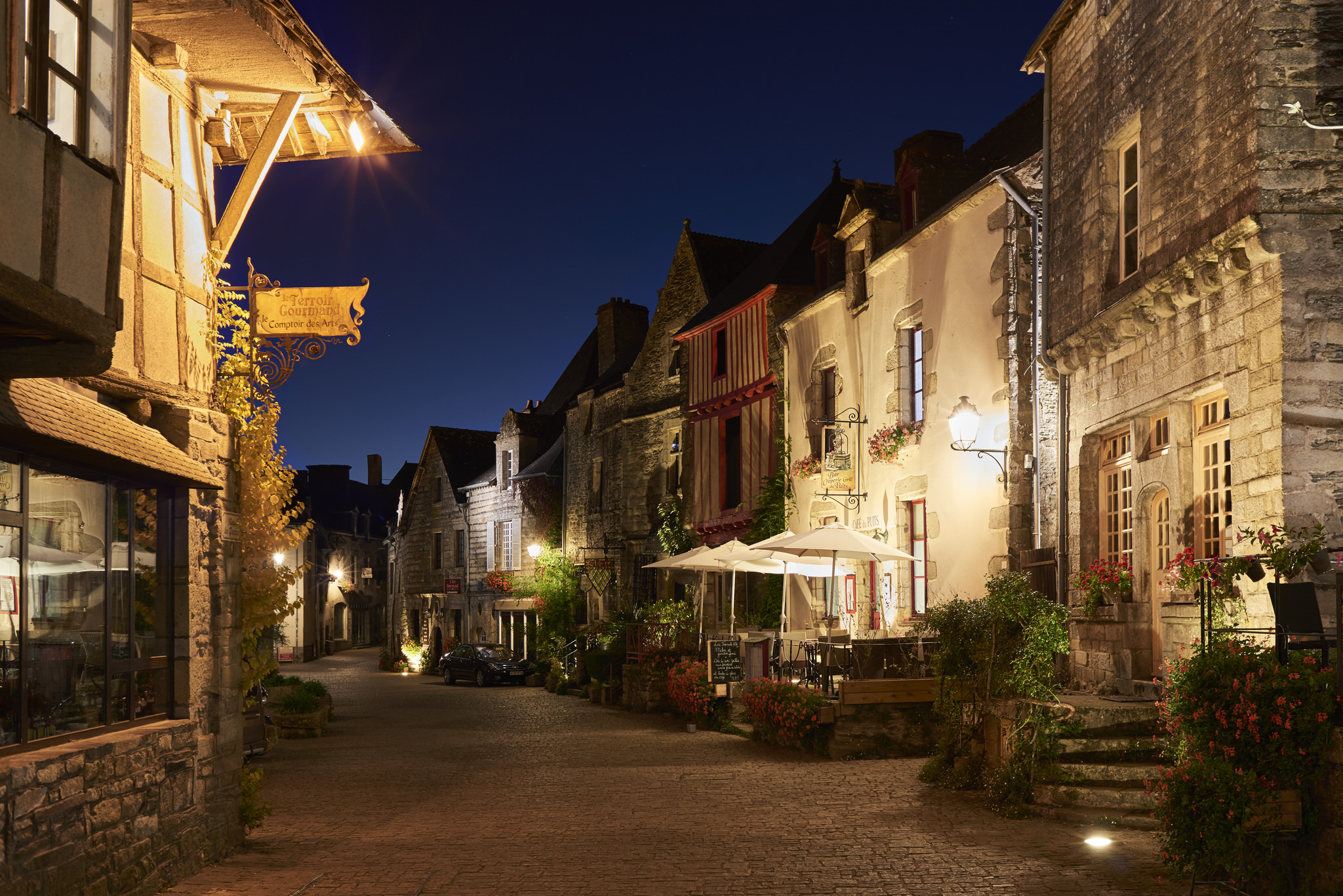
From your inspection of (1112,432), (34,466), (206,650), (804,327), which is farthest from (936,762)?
(804,327)

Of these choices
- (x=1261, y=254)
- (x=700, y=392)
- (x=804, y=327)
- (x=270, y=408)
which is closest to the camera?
(x=1261, y=254)

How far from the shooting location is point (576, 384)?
34969 millimetres

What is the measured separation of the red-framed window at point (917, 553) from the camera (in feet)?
47.9

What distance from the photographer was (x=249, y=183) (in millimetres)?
7938

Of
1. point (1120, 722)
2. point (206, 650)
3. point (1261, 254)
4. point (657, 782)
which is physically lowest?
point (657, 782)

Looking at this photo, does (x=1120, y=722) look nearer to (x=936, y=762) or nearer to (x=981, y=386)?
(x=936, y=762)

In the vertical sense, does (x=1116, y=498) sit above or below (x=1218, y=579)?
above

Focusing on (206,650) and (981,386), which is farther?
(981,386)

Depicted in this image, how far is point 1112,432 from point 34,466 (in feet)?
27.1

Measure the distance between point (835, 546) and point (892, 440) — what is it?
2693 mm

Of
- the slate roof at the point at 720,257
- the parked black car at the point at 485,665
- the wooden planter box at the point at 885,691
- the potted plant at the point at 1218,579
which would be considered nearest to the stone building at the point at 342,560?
the parked black car at the point at 485,665

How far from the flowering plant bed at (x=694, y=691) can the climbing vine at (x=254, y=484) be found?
851 centimetres

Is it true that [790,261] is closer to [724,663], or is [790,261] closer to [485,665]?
[724,663]

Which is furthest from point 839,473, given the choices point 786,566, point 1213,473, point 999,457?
point 1213,473
